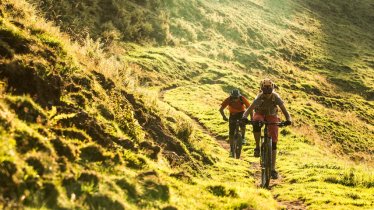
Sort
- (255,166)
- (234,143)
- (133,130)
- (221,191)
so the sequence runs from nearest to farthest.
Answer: (221,191)
(133,130)
(255,166)
(234,143)

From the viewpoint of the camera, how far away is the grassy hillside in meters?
7.04

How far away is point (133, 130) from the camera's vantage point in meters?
10.9

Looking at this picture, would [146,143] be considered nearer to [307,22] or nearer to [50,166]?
[50,166]

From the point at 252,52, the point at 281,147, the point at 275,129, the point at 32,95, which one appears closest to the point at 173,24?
the point at 252,52

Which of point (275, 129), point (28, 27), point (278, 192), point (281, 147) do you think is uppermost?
point (28, 27)

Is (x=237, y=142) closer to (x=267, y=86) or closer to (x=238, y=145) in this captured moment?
(x=238, y=145)

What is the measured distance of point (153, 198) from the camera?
782cm

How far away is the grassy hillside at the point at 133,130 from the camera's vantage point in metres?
7.04

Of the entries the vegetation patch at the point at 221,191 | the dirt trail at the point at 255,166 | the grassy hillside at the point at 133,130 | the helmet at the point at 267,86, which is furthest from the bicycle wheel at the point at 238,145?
the vegetation patch at the point at 221,191

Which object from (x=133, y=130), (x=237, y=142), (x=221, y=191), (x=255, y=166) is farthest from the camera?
(x=237, y=142)

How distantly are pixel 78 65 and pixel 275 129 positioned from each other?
5570 millimetres

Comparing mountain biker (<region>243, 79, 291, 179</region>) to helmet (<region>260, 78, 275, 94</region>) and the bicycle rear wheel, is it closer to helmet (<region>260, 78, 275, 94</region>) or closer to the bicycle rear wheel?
helmet (<region>260, 78, 275, 94</region>)

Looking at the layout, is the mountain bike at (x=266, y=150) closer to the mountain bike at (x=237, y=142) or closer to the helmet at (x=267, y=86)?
the helmet at (x=267, y=86)

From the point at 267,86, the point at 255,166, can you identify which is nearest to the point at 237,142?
the point at 255,166
